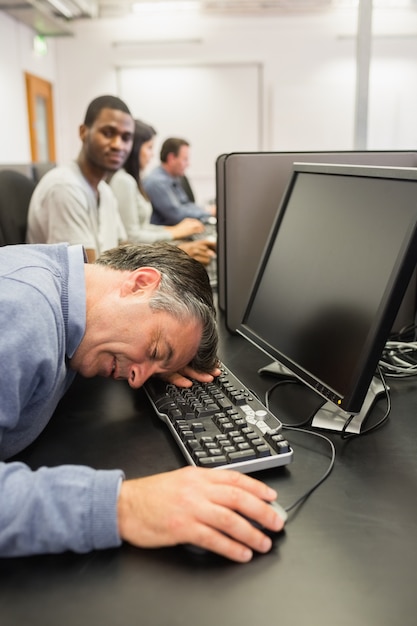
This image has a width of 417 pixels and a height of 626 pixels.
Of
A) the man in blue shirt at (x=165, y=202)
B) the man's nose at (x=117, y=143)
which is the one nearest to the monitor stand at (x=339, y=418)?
the man's nose at (x=117, y=143)

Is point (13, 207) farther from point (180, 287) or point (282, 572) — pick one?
point (282, 572)

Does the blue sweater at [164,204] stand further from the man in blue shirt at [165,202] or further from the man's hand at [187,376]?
the man's hand at [187,376]

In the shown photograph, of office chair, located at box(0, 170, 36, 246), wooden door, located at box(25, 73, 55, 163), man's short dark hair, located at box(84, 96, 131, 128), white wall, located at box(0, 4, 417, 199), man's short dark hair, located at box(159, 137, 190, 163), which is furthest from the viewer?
white wall, located at box(0, 4, 417, 199)

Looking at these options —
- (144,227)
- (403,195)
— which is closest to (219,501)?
(403,195)

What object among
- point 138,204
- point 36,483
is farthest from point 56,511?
point 138,204

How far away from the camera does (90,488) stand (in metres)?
0.51

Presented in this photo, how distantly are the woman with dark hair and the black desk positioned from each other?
2.03 metres

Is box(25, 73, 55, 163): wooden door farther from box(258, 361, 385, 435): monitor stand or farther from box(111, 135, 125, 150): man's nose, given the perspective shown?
box(258, 361, 385, 435): monitor stand

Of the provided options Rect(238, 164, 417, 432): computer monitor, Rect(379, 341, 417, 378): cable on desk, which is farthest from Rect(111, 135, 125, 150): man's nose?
Rect(379, 341, 417, 378): cable on desk

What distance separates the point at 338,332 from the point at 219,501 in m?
0.31

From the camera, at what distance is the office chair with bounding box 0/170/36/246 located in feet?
5.25

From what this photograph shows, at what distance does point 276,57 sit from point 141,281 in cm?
583

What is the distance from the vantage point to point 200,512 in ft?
1.59

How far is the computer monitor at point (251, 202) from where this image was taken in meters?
1.08
